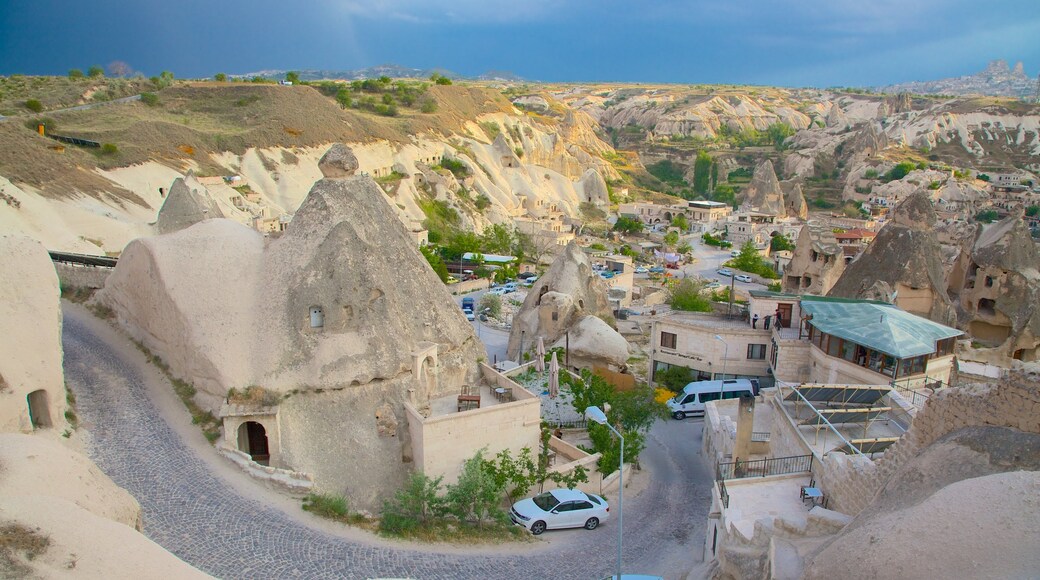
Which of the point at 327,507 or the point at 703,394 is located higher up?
the point at 327,507

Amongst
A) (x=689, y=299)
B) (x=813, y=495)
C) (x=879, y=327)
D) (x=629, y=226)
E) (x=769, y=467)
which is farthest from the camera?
(x=629, y=226)

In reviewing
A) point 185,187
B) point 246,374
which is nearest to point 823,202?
point 185,187

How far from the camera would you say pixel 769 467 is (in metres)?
17.0

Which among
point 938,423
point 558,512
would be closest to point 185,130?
point 558,512

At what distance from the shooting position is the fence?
15.8 metres

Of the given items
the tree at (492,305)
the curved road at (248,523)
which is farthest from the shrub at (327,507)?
the tree at (492,305)

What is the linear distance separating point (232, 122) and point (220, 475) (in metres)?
59.2

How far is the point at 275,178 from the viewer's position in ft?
201

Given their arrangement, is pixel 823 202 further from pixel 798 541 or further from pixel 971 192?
pixel 798 541

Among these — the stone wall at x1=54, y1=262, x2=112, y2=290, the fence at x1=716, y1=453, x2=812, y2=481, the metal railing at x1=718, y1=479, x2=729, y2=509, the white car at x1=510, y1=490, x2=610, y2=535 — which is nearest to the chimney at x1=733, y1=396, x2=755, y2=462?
the fence at x1=716, y1=453, x2=812, y2=481

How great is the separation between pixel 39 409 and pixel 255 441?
4881 mm

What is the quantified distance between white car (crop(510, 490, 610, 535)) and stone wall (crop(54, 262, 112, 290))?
15.7 m

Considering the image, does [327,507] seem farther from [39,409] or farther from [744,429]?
[744,429]

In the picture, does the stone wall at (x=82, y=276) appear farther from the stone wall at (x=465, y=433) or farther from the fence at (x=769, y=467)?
the fence at (x=769, y=467)
